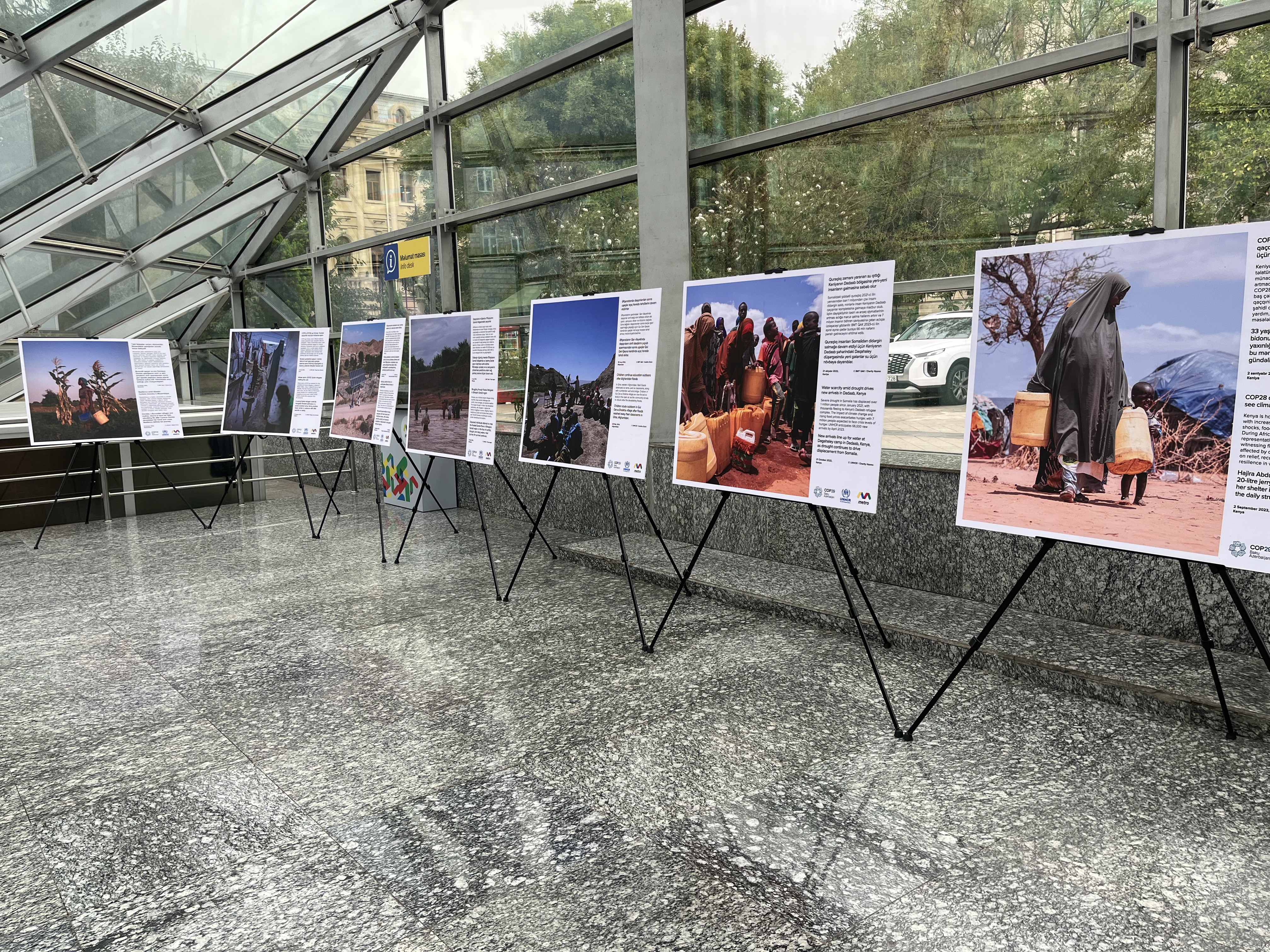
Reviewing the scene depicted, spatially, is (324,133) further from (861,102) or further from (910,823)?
(910,823)

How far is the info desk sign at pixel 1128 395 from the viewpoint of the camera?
2.51 metres

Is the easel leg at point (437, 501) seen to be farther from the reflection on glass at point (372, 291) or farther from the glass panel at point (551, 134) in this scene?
the glass panel at point (551, 134)

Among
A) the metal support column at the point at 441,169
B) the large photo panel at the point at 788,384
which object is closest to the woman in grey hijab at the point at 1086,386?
the large photo panel at the point at 788,384

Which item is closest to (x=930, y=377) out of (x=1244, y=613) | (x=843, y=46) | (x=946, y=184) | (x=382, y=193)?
(x=946, y=184)

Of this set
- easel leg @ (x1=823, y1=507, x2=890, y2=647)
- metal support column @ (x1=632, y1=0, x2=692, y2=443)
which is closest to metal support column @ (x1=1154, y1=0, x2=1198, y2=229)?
easel leg @ (x1=823, y1=507, x2=890, y2=647)

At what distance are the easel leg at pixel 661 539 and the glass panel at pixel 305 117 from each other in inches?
217

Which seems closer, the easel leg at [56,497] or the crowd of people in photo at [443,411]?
the crowd of people in photo at [443,411]

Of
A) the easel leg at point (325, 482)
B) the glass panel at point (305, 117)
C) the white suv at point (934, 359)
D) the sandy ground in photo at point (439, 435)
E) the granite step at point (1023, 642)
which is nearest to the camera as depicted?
the granite step at point (1023, 642)

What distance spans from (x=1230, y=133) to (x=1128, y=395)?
1839 millimetres

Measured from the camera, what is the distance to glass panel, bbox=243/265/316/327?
35.7 feet

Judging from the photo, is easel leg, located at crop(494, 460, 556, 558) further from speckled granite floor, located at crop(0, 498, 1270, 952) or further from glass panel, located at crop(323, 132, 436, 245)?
glass panel, located at crop(323, 132, 436, 245)

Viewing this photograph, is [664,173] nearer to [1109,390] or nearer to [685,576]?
[685,576]

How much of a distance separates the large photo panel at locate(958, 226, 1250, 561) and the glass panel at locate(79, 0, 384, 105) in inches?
263

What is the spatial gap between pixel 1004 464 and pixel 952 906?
1.41 m
